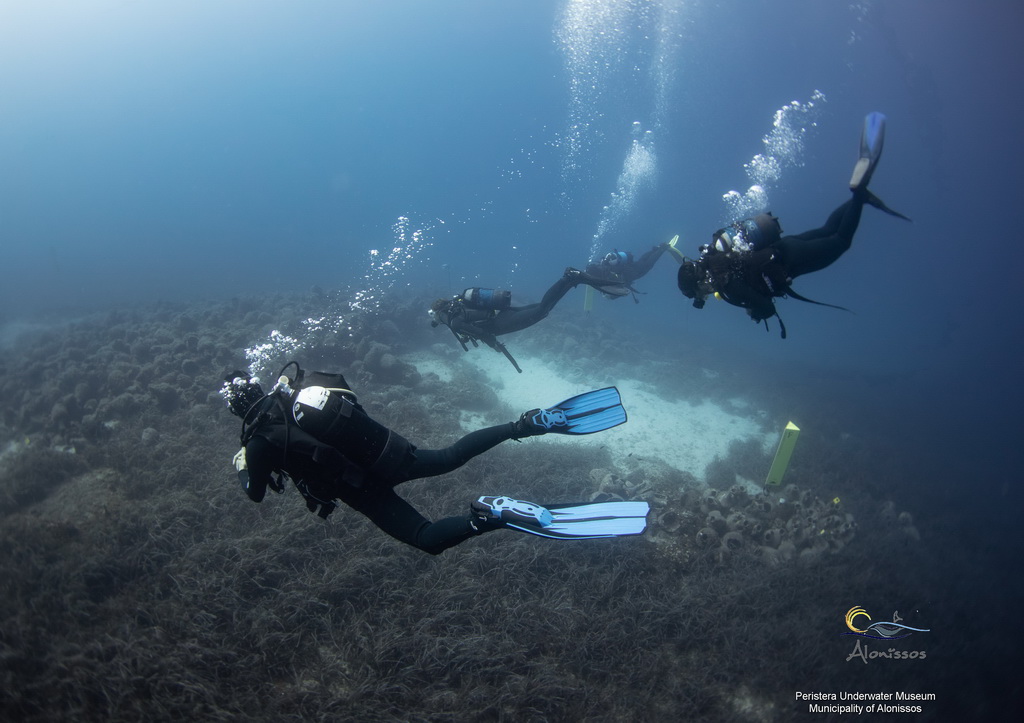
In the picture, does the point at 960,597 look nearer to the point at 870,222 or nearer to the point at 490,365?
the point at 490,365

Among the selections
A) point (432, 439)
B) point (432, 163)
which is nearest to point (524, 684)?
point (432, 439)

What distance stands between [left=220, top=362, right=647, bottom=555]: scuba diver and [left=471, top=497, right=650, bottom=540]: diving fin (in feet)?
0.03

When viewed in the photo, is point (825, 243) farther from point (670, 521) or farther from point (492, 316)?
point (492, 316)

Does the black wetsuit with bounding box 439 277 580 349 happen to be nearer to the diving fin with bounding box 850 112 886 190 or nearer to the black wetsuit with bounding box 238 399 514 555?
the black wetsuit with bounding box 238 399 514 555

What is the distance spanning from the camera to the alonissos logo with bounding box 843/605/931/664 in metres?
5.34

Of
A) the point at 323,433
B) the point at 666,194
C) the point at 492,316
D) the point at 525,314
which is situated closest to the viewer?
the point at 323,433

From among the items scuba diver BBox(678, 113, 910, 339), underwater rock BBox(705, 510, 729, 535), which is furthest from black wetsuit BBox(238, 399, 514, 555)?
underwater rock BBox(705, 510, 729, 535)

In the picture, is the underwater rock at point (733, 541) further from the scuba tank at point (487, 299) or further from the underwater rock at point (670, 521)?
the scuba tank at point (487, 299)

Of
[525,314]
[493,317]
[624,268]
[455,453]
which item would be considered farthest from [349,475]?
[624,268]

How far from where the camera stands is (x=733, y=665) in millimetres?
4871

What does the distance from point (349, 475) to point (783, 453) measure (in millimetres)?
8593

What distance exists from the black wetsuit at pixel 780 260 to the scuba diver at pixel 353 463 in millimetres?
3062

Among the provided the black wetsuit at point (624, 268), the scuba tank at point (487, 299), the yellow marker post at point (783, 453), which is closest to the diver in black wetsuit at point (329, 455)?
the scuba tank at point (487, 299)

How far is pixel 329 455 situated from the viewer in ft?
11.2
